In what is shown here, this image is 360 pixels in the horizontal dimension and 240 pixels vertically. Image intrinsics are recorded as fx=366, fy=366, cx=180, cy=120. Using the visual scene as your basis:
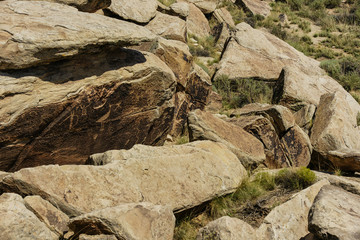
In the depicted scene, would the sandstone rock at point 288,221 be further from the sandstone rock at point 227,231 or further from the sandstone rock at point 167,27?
the sandstone rock at point 167,27

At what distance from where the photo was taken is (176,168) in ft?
16.6

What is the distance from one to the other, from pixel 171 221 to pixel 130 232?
613 millimetres

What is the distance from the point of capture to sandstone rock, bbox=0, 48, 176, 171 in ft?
15.3

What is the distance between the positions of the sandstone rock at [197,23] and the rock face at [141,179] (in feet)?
32.6

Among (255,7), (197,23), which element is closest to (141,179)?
(197,23)

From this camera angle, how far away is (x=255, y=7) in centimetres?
2064

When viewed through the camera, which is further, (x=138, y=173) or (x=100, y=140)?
(x=100, y=140)

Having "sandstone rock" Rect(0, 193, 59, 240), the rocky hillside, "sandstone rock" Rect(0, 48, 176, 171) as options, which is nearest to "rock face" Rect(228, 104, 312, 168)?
the rocky hillside

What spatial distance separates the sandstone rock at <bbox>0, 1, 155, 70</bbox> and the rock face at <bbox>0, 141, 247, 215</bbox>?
143 cm

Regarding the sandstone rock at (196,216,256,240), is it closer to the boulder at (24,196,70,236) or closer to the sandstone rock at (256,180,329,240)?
the sandstone rock at (256,180,329,240)

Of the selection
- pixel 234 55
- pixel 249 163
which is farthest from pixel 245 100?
pixel 249 163

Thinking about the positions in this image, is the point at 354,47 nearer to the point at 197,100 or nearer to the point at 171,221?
the point at 197,100

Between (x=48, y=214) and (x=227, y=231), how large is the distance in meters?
1.83

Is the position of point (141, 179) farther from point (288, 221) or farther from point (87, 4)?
point (87, 4)
